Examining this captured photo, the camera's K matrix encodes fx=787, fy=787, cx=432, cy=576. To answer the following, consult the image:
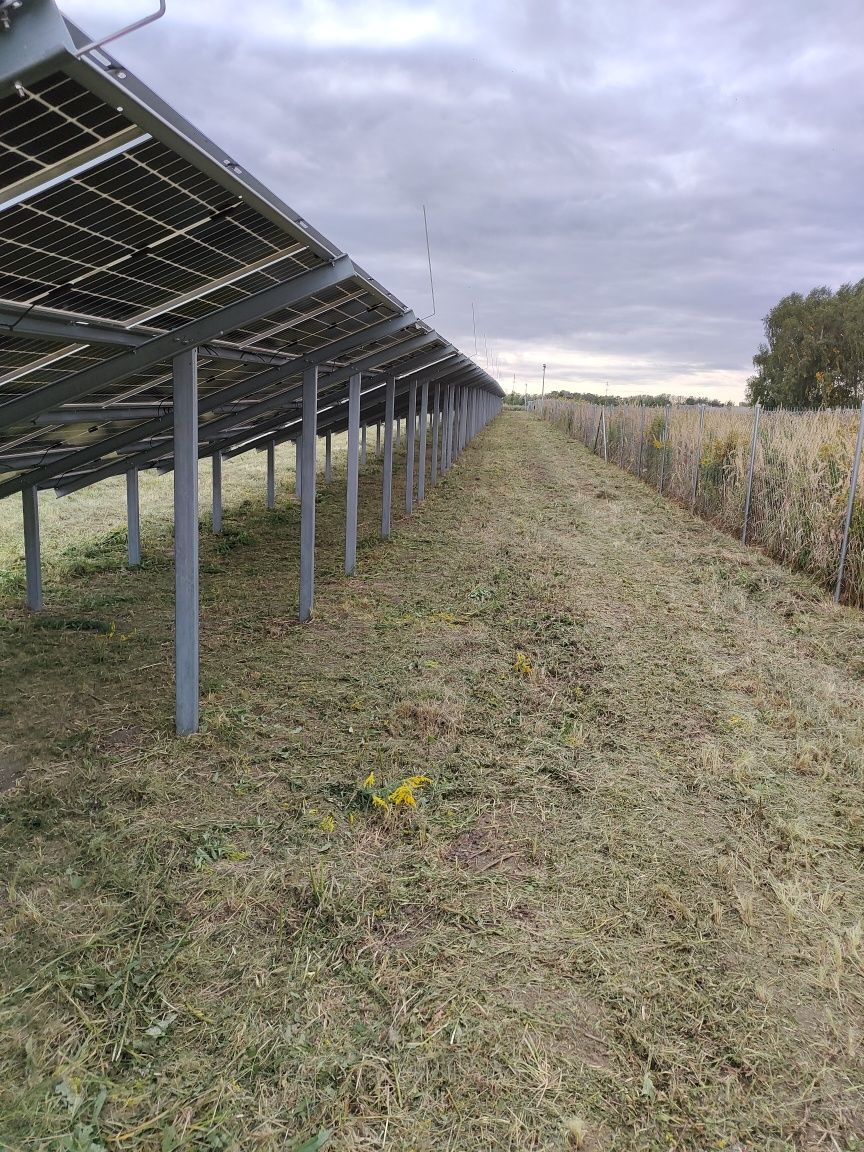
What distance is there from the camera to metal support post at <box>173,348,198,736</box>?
194 inches

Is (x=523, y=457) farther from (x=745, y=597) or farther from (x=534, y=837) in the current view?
(x=534, y=837)

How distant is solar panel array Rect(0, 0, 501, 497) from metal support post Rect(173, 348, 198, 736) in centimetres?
23

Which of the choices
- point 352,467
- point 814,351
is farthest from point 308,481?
point 814,351

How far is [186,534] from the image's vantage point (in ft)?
16.6

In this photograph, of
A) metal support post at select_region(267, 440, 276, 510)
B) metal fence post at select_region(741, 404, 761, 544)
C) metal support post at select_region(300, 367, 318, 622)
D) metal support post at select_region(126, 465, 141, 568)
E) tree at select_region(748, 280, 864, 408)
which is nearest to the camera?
metal support post at select_region(300, 367, 318, 622)

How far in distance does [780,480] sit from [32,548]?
10.6 m

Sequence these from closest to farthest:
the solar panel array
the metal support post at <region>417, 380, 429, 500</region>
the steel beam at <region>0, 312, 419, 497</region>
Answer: the solar panel array, the steel beam at <region>0, 312, 419, 497</region>, the metal support post at <region>417, 380, 429, 500</region>

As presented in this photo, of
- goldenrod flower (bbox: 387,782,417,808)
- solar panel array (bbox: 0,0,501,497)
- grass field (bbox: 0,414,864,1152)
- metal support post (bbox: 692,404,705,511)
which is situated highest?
solar panel array (bbox: 0,0,501,497)

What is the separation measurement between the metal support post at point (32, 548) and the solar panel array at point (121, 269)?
383 millimetres

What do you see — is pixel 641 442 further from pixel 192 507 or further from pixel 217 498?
pixel 192 507

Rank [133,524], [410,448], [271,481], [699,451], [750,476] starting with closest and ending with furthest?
[133,524]
[750,476]
[410,448]
[271,481]
[699,451]

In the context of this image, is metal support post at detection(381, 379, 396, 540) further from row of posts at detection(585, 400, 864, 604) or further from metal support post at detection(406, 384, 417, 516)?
row of posts at detection(585, 400, 864, 604)

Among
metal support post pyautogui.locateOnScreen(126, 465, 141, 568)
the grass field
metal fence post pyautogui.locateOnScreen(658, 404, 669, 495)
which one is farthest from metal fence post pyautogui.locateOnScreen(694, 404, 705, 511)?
metal support post pyautogui.locateOnScreen(126, 465, 141, 568)

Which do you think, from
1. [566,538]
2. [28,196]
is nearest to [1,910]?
[28,196]
